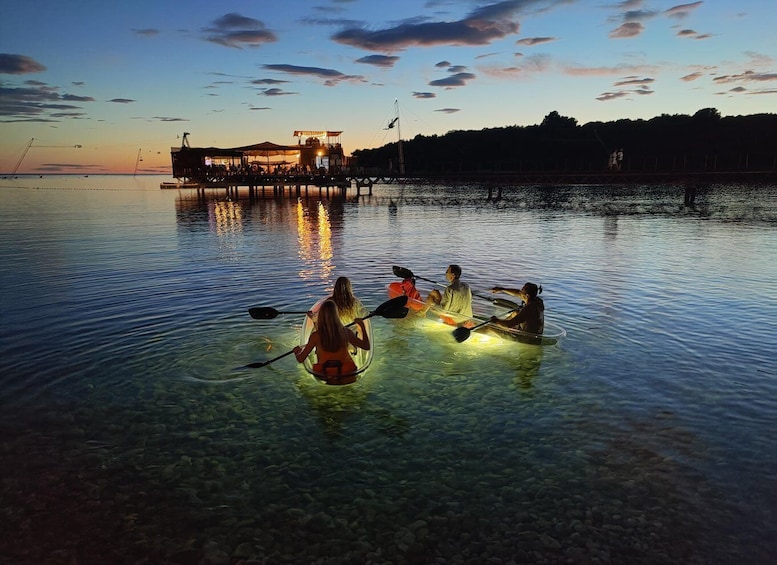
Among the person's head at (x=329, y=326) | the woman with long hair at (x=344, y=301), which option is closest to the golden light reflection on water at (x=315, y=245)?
the woman with long hair at (x=344, y=301)

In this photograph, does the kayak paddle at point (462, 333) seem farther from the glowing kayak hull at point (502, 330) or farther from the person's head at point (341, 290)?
the person's head at point (341, 290)

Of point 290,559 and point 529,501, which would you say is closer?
point 290,559

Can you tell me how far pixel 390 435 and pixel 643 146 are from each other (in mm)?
188686

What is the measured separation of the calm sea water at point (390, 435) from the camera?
20.3 feet

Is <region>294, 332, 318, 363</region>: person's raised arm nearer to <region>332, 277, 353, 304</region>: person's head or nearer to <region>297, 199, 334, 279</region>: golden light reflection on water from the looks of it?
<region>332, 277, 353, 304</region>: person's head

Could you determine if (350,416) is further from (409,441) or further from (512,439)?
(512,439)

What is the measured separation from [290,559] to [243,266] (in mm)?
19437

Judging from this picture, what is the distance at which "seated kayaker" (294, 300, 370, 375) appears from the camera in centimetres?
945

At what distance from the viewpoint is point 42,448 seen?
8.09 metres

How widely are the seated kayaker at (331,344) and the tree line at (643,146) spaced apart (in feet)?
437

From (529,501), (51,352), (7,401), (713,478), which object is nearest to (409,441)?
(529,501)

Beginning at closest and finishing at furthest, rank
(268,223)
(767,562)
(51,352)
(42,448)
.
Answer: (767,562) < (42,448) < (51,352) < (268,223)

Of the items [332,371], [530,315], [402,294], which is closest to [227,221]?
Answer: [402,294]

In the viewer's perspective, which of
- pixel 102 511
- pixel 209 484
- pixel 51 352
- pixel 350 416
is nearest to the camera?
pixel 102 511
